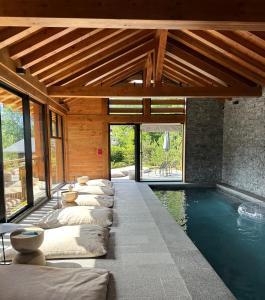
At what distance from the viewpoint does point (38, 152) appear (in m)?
4.94

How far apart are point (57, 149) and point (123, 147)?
2317 millimetres

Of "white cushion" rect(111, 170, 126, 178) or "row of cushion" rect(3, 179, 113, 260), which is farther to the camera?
"white cushion" rect(111, 170, 126, 178)

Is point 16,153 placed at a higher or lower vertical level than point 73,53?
lower

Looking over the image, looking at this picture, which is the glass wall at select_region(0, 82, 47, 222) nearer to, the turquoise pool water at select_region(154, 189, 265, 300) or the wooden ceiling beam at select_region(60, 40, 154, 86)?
the wooden ceiling beam at select_region(60, 40, 154, 86)

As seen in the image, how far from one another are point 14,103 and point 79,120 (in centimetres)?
409

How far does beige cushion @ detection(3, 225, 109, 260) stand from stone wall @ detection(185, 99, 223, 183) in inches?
235

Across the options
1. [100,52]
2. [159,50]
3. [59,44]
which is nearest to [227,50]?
[159,50]

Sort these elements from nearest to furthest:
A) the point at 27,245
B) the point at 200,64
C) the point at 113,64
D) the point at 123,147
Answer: the point at 27,245 < the point at 113,64 < the point at 200,64 < the point at 123,147

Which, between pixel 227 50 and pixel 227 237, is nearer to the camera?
pixel 227 237

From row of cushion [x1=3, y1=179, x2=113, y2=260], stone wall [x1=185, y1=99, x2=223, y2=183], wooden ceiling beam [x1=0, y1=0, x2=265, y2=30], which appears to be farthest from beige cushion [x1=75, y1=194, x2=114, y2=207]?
stone wall [x1=185, y1=99, x2=223, y2=183]

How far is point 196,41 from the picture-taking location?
5.11 m

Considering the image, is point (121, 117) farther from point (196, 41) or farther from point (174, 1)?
point (174, 1)

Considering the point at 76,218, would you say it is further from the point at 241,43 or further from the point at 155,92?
the point at 241,43

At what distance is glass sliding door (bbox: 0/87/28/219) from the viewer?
11.0 feet
